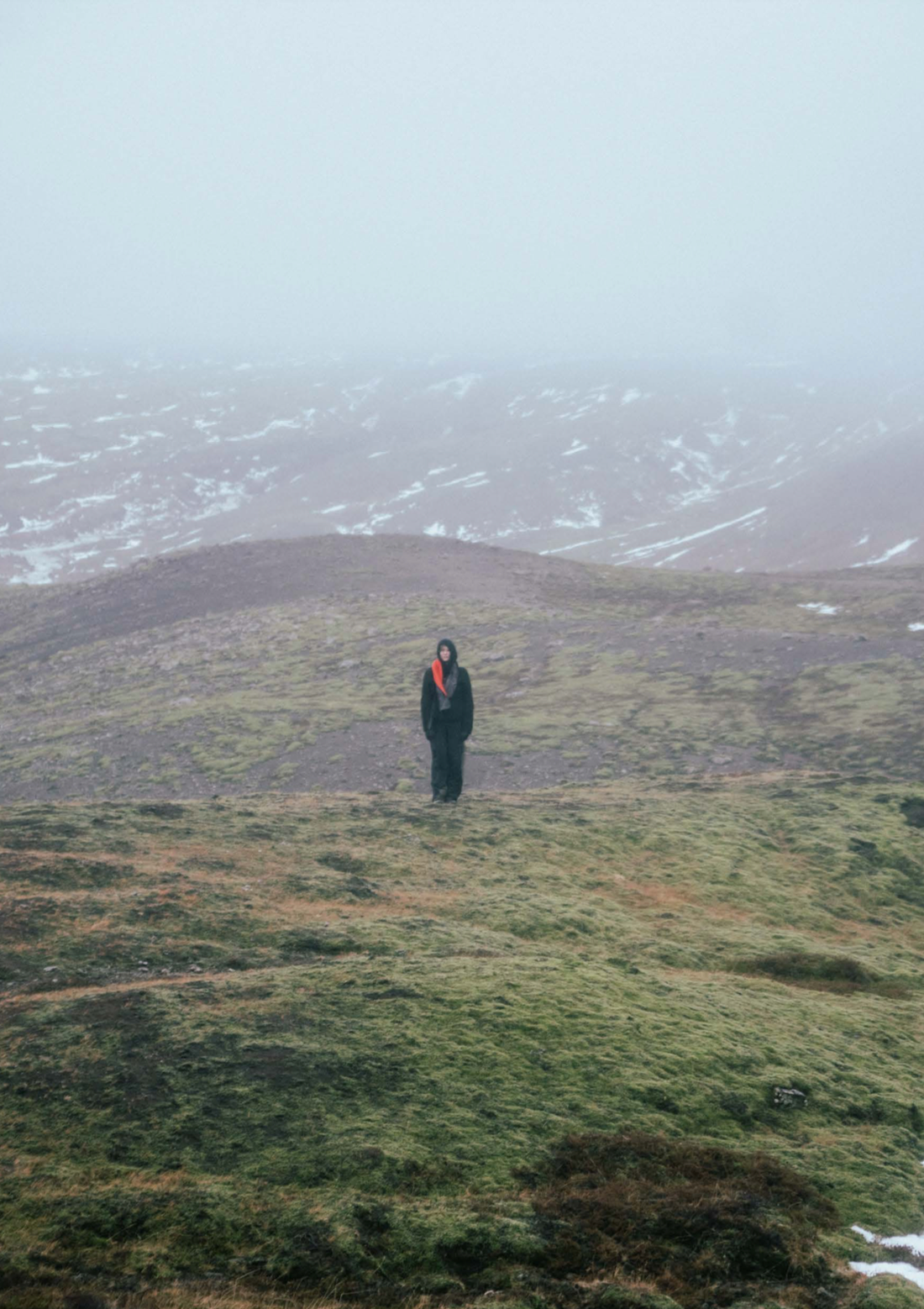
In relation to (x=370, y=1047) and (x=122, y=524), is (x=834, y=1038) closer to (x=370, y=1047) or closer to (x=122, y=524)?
(x=370, y=1047)

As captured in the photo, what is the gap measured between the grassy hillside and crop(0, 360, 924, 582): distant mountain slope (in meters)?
101

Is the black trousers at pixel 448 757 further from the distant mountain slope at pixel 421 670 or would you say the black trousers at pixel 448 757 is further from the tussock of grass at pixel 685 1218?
the tussock of grass at pixel 685 1218


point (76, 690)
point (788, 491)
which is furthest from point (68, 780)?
point (788, 491)

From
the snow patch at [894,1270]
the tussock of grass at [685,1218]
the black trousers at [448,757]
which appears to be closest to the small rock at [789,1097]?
the tussock of grass at [685,1218]

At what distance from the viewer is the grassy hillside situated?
5.82 metres

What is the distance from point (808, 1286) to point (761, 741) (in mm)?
21900

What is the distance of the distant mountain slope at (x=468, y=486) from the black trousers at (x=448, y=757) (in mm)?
96059

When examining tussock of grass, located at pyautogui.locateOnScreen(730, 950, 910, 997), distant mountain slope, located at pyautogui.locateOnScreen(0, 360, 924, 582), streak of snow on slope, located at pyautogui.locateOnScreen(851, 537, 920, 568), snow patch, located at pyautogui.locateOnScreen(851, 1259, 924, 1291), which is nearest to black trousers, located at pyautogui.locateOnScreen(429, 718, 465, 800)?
tussock of grass, located at pyautogui.locateOnScreen(730, 950, 910, 997)

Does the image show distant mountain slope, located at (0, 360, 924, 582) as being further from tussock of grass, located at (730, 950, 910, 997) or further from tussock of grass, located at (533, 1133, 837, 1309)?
tussock of grass, located at (533, 1133, 837, 1309)

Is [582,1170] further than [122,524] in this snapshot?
No

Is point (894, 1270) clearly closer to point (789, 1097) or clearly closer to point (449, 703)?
point (789, 1097)

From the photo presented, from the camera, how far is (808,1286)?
5.92 meters

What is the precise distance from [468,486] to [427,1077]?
153743mm

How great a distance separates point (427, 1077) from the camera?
7922 mm
